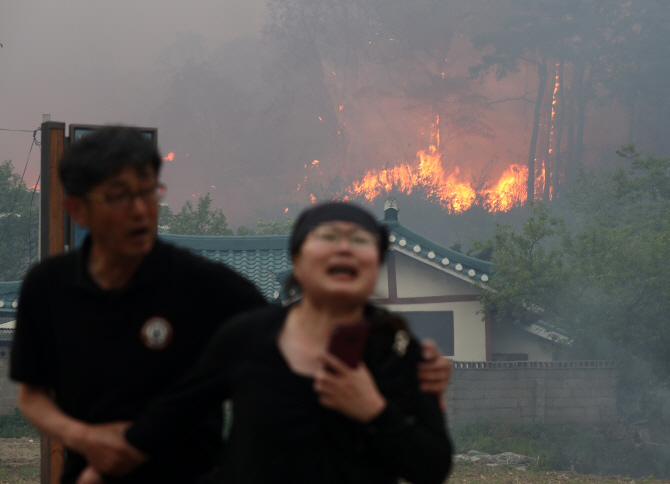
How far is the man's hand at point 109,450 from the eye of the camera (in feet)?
5.54

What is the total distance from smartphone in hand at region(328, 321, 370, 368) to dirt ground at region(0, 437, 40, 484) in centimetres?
949

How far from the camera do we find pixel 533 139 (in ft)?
234

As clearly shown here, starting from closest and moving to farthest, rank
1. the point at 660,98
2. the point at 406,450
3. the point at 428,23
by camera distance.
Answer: the point at 406,450 < the point at 660,98 < the point at 428,23

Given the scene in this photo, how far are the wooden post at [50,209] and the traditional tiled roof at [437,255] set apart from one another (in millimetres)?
10739

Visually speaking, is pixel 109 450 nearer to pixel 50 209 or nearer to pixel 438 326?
pixel 50 209

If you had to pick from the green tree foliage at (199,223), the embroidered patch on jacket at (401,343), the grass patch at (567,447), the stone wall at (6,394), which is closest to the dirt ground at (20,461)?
the stone wall at (6,394)

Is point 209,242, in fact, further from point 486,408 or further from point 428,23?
point 428,23

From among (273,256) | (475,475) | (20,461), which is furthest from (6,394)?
(475,475)

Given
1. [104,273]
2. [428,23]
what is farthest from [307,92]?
[104,273]

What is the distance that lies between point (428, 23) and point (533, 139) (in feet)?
86.7

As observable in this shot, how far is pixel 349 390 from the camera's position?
1.41 m

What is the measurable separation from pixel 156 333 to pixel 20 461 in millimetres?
10744

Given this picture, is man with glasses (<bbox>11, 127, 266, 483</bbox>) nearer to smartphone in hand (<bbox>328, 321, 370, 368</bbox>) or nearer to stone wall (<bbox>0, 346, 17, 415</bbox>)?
smartphone in hand (<bbox>328, 321, 370, 368</bbox>)

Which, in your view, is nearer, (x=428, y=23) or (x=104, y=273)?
(x=104, y=273)
